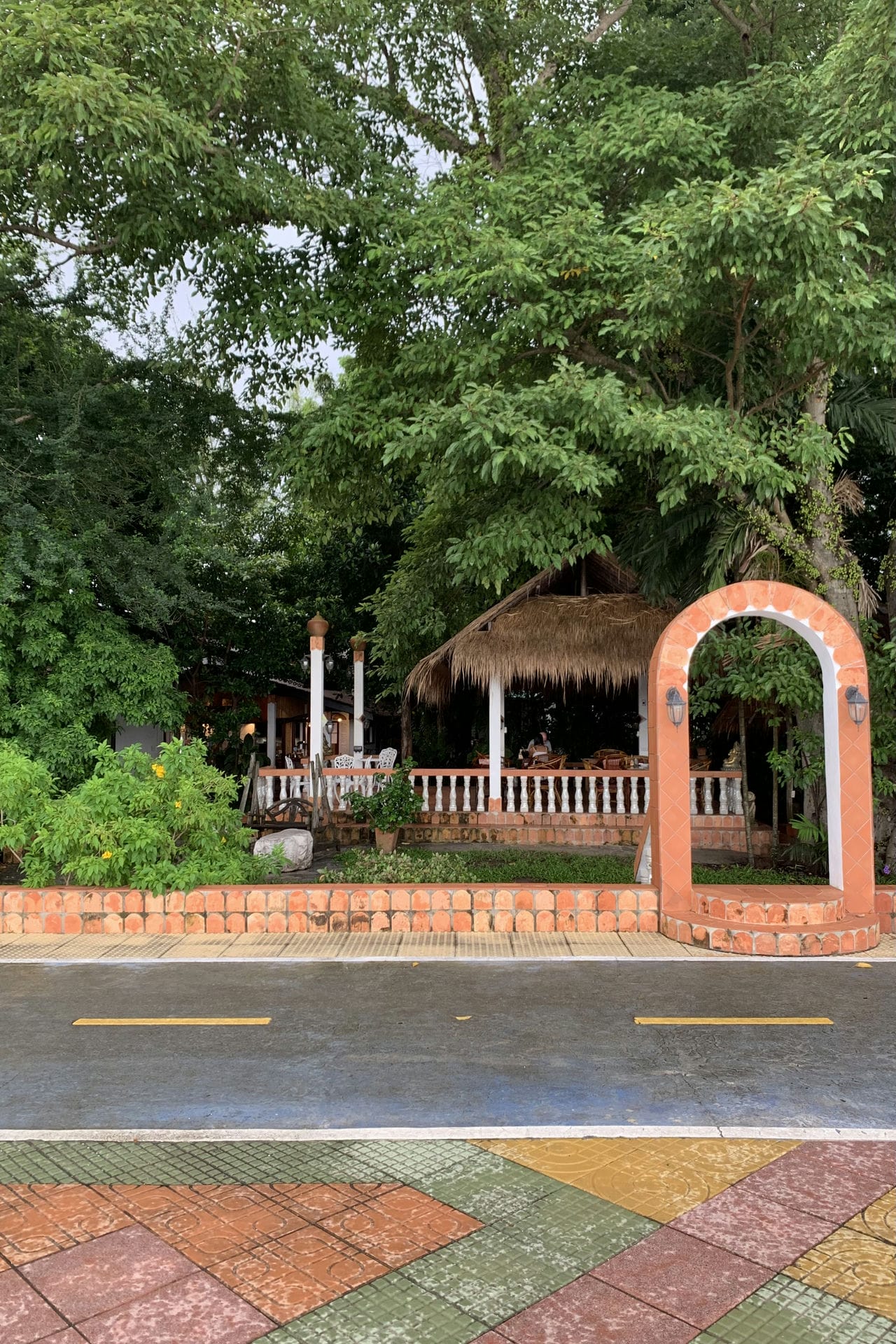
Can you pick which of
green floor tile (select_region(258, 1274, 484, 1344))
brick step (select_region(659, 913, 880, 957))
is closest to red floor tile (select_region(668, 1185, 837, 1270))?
green floor tile (select_region(258, 1274, 484, 1344))

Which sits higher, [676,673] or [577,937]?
[676,673]

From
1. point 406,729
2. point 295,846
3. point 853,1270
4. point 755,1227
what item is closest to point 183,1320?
point 755,1227

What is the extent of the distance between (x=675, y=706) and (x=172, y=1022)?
4.36 metres

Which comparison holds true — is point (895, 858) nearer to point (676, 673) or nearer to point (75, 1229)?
point (676, 673)

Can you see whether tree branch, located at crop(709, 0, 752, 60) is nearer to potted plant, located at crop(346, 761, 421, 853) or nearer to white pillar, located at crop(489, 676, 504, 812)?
white pillar, located at crop(489, 676, 504, 812)

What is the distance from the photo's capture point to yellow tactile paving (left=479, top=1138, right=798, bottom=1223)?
11.0 feet

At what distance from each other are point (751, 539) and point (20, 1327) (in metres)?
9.50

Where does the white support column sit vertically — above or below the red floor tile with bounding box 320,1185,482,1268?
above

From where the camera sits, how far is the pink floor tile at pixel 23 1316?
262cm

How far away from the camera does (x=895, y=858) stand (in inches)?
390

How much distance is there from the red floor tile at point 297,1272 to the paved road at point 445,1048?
36.5 inches

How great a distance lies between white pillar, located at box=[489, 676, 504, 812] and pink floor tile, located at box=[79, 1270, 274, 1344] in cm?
1064

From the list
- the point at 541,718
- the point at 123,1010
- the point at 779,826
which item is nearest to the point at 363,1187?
the point at 123,1010

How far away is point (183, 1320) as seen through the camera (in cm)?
269
